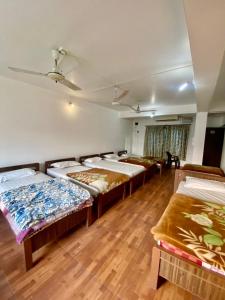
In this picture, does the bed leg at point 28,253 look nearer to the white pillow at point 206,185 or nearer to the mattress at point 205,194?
the mattress at point 205,194

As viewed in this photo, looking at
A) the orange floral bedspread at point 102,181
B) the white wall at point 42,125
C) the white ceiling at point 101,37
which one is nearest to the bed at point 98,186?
the orange floral bedspread at point 102,181

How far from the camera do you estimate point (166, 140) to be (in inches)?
273

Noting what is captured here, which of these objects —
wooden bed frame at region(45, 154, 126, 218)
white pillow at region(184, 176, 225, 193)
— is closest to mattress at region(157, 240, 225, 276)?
wooden bed frame at region(45, 154, 126, 218)

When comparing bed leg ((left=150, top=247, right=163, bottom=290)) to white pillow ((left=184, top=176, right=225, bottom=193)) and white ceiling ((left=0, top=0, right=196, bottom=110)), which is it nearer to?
white pillow ((left=184, top=176, right=225, bottom=193))

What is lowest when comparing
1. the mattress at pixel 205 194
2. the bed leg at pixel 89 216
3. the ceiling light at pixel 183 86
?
the bed leg at pixel 89 216

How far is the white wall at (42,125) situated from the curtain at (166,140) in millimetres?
2995

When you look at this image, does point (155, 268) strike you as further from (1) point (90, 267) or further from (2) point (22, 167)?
(2) point (22, 167)

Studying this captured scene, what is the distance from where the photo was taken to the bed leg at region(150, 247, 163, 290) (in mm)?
1305

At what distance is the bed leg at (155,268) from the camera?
1.30m

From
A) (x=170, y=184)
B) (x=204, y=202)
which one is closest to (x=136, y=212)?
(x=204, y=202)

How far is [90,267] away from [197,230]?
4.09 ft

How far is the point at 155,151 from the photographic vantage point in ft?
23.9

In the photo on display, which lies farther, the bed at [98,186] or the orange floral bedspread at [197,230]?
the bed at [98,186]

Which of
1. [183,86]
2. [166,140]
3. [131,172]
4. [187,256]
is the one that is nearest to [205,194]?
[187,256]
